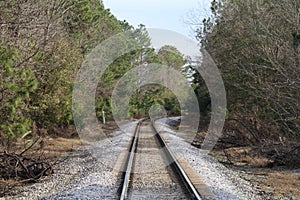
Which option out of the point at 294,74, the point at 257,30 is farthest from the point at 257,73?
the point at 294,74

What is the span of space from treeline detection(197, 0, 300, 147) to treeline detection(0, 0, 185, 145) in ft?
26.2

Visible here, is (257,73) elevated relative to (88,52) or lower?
lower

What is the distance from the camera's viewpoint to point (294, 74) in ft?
51.8

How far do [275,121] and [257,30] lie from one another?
424 cm

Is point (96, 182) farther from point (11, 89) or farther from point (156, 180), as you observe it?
point (11, 89)

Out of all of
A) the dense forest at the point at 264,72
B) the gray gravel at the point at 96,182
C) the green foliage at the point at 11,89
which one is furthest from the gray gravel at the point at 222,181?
the green foliage at the point at 11,89

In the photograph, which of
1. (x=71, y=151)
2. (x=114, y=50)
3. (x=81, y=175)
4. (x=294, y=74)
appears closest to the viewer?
(x=81, y=175)

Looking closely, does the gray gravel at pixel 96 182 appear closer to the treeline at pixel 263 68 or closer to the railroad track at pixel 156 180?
the railroad track at pixel 156 180

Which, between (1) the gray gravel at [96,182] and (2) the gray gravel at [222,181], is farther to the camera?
(1) the gray gravel at [96,182]

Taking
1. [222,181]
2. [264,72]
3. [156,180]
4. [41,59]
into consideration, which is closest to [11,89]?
[156,180]

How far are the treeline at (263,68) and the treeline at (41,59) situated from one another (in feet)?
26.2

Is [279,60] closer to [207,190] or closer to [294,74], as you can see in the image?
[294,74]

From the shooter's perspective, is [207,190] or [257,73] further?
[257,73]

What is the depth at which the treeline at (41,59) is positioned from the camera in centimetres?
1143
